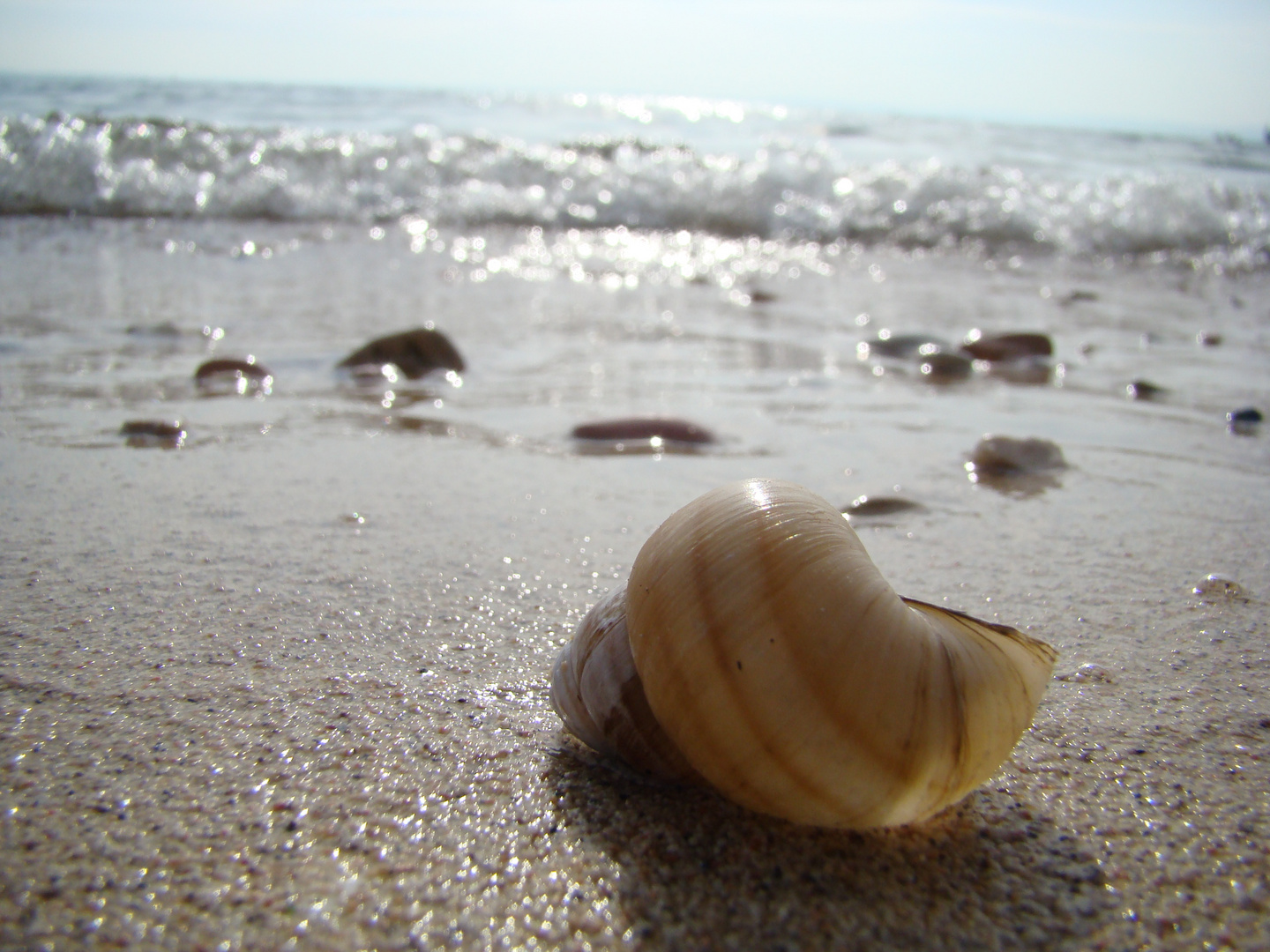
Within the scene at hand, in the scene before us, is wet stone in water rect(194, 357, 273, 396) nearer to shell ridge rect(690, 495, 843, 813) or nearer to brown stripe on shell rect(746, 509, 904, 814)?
shell ridge rect(690, 495, 843, 813)

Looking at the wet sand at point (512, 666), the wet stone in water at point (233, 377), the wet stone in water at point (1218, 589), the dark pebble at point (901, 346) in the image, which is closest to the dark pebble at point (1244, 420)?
the wet sand at point (512, 666)

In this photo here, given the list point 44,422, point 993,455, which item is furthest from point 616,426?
point 44,422

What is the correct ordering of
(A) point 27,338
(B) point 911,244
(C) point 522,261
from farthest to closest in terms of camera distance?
(B) point 911,244 < (C) point 522,261 < (A) point 27,338

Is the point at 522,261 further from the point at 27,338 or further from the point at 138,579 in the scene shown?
the point at 138,579

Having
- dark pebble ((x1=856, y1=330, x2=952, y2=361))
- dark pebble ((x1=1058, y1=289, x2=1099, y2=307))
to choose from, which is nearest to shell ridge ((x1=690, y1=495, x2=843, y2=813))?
dark pebble ((x1=856, y1=330, x2=952, y2=361))

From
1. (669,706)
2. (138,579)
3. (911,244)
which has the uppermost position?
(911,244)

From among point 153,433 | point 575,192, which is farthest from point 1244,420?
point 575,192
